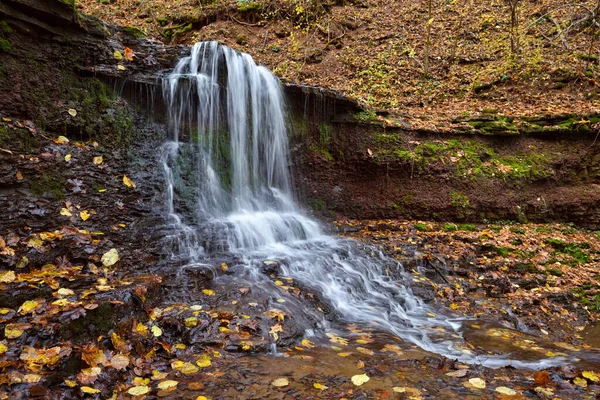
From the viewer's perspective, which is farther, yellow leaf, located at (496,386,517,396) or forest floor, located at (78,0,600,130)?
forest floor, located at (78,0,600,130)

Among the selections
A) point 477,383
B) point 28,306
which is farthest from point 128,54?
point 477,383

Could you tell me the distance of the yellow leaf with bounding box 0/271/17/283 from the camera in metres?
3.20

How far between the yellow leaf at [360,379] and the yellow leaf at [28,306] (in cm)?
266

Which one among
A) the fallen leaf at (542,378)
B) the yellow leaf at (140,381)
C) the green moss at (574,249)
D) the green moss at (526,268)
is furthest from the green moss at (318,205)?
the yellow leaf at (140,381)

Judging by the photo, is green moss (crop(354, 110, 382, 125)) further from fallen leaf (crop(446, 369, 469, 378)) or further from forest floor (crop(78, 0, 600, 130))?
fallen leaf (crop(446, 369, 469, 378))

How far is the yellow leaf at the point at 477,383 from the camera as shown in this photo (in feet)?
8.74

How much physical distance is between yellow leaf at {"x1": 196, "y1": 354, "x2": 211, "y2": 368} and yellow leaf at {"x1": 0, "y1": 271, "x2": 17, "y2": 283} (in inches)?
78.0

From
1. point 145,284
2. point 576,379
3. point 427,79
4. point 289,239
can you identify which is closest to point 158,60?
point 289,239

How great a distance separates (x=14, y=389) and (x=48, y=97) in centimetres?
472

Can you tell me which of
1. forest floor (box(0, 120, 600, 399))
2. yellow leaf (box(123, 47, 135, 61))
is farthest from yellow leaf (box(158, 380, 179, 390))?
yellow leaf (box(123, 47, 135, 61))

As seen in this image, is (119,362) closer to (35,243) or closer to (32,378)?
(32,378)

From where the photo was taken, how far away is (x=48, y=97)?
17.5 ft

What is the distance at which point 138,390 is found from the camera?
7.91 ft

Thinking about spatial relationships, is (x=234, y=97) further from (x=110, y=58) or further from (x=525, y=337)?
(x=525, y=337)
